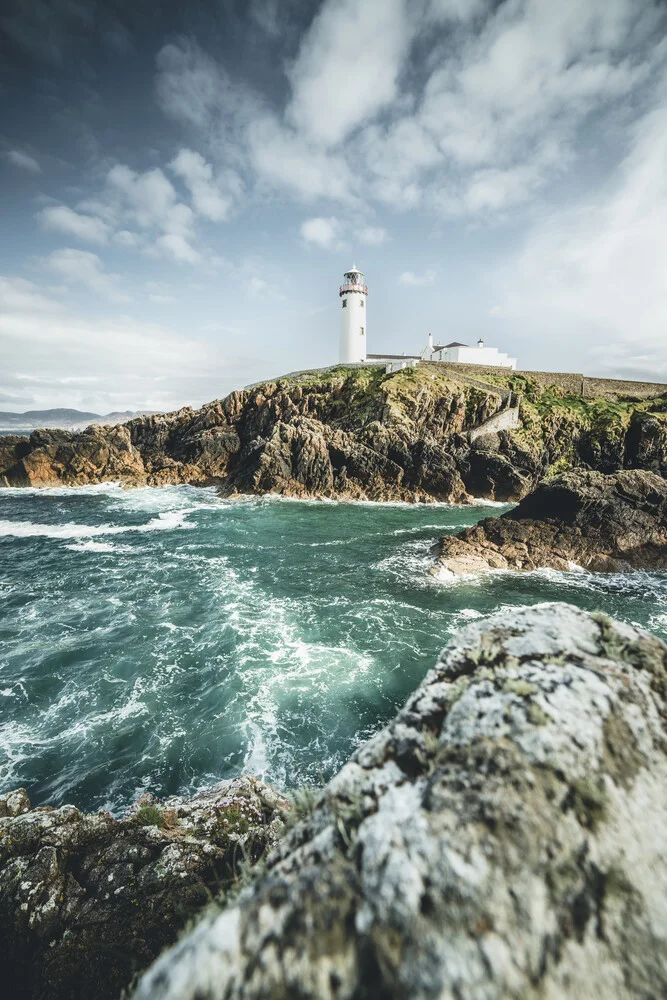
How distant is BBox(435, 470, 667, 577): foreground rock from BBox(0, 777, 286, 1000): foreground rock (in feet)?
69.5

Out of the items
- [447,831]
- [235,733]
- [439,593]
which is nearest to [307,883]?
[447,831]

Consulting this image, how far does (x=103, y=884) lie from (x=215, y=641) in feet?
41.3

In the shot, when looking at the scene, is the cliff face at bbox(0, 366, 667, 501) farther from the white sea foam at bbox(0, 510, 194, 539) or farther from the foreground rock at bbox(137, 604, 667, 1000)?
the foreground rock at bbox(137, 604, 667, 1000)

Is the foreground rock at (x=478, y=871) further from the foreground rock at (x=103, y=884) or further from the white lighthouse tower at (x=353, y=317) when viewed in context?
the white lighthouse tower at (x=353, y=317)

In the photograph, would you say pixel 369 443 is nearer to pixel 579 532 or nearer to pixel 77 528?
pixel 579 532

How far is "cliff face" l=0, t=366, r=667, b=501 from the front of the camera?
175 feet

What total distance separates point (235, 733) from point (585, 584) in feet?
73.5

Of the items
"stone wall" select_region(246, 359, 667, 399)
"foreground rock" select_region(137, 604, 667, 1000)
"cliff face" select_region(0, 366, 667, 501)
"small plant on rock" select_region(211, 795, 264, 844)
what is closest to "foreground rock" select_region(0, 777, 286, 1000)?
"small plant on rock" select_region(211, 795, 264, 844)

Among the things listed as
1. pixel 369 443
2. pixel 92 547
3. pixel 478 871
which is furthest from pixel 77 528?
pixel 478 871

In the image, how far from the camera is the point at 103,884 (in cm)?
642

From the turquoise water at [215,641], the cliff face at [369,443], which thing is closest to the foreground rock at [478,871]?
the turquoise water at [215,641]

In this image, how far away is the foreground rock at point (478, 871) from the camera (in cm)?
268

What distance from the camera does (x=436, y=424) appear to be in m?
59.1

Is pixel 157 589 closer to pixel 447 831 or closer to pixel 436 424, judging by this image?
pixel 447 831
